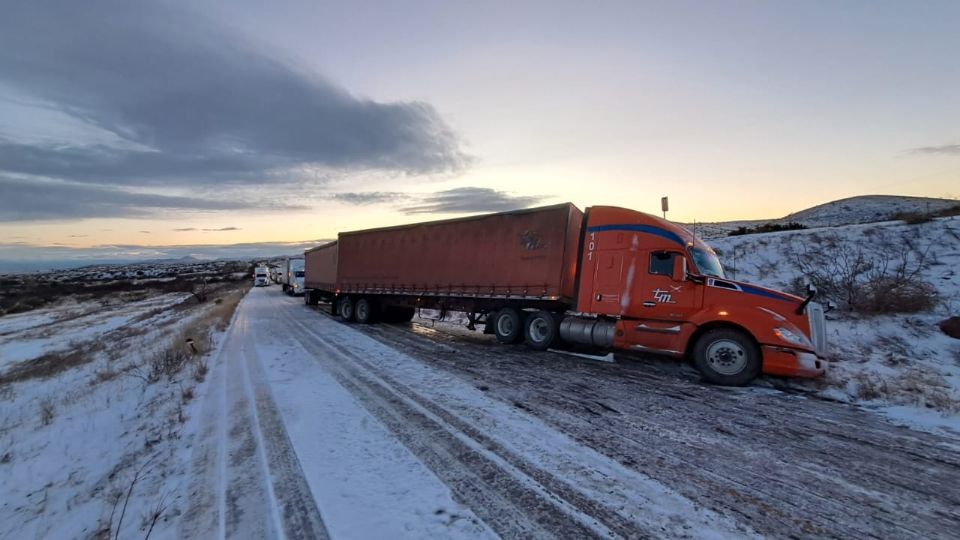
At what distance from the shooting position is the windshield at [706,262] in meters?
8.54

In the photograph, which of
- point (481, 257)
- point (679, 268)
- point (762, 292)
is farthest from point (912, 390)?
point (481, 257)

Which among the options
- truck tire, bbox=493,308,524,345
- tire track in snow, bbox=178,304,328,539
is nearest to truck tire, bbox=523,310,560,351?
truck tire, bbox=493,308,524,345

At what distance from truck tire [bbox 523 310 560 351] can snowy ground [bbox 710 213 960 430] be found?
4970 mm

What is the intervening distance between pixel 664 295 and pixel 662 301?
13cm

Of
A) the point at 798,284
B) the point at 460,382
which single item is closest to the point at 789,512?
the point at 460,382

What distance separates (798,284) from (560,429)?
1302cm

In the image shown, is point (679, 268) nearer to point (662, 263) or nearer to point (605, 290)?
point (662, 263)

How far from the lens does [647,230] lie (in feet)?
30.0

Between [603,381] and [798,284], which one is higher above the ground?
[798,284]

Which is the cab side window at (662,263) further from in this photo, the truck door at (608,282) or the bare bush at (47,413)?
the bare bush at (47,413)

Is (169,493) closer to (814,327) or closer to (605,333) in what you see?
(605,333)

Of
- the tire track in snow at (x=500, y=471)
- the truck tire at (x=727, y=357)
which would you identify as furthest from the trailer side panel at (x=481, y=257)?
the tire track in snow at (x=500, y=471)

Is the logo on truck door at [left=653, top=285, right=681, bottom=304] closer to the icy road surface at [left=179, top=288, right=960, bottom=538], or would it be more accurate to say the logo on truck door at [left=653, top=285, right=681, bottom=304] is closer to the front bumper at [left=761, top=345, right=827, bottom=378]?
the icy road surface at [left=179, top=288, right=960, bottom=538]

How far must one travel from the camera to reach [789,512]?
11.5ft
